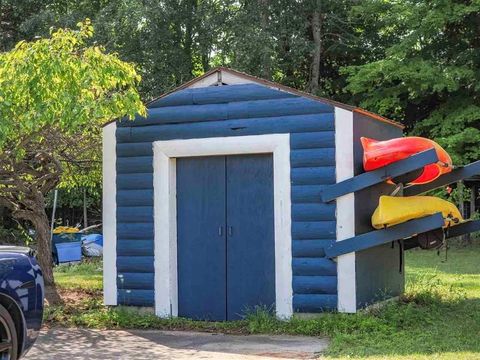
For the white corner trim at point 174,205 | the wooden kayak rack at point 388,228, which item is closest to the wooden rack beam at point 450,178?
the wooden kayak rack at point 388,228

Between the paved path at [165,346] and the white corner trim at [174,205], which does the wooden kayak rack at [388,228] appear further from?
the paved path at [165,346]

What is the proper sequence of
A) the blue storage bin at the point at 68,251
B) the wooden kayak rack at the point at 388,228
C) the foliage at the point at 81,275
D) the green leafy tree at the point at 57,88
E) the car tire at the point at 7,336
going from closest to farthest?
1. the car tire at the point at 7,336
2. the green leafy tree at the point at 57,88
3. the wooden kayak rack at the point at 388,228
4. the foliage at the point at 81,275
5. the blue storage bin at the point at 68,251

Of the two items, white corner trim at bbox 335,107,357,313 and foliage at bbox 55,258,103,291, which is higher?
white corner trim at bbox 335,107,357,313

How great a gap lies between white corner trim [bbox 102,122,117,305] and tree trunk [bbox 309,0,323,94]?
17.6 m

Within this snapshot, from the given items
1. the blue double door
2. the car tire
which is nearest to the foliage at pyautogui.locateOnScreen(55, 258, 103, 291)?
the blue double door

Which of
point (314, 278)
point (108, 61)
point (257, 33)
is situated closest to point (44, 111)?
point (108, 61)

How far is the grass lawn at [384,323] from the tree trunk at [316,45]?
50.3 ft

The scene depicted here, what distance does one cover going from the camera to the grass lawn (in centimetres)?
700

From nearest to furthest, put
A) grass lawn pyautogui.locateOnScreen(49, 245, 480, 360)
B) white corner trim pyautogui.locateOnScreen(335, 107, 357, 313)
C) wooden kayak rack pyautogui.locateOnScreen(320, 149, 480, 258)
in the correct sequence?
1. grass lawn pyautogui.locateOnScreen(49, 245, 480, 360)
2. wooden kayak rack pyautogui.locateOnScreen(320, 149, 480, 258)
3. white corner trim pyautogui.locateOnScreen(335, 107, 357, 313)

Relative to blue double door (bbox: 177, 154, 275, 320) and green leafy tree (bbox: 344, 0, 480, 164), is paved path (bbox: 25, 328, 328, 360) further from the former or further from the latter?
green leafy tree (bbox: 344, 0, 480, 164)

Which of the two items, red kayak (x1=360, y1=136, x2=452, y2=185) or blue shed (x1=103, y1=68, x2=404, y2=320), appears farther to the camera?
blue shed (x1=103, y1=68, x2=404, y2=320)

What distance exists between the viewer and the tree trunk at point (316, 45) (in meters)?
26.1

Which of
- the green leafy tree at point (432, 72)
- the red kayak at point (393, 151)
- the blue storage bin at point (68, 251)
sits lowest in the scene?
the blue storage bin at point (68, 251)

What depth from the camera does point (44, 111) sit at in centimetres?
778
